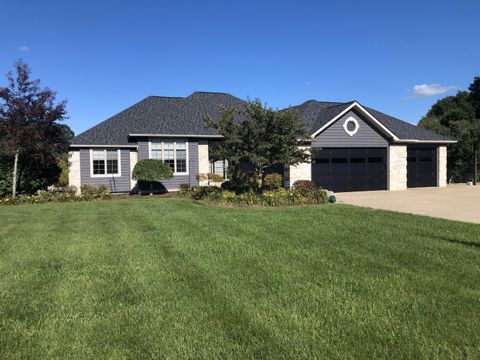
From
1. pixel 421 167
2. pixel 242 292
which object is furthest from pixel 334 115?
pixel 242 292

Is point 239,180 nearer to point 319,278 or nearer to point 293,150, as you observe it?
point 293,150

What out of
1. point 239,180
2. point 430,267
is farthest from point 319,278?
point 239,180

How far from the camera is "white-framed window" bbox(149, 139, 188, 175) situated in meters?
22.3

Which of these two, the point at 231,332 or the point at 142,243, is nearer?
the point at 231,332

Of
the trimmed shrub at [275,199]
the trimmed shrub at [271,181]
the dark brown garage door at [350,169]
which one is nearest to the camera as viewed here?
the trimmed shrub at [275,199]

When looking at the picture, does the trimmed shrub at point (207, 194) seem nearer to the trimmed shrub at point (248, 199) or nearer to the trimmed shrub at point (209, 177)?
the trimmed shrub at point (248, 199)

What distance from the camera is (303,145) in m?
22.0

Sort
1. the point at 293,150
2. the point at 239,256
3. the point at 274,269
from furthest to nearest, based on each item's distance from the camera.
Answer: the point at 293,150
the point at 239,256
the point at 274,269

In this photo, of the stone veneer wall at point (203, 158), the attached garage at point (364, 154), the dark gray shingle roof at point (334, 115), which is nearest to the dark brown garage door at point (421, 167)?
the attached garage at point (364, 154)

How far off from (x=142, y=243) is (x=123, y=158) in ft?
49.1

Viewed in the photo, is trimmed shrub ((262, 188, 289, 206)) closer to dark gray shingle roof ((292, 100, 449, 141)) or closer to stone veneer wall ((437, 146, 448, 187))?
dark gray shingle roof ((292, 100, 449, 141))

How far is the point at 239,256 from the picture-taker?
700 centimetres

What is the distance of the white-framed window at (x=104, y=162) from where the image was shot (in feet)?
71.4

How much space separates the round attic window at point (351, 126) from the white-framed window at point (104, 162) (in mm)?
12985
